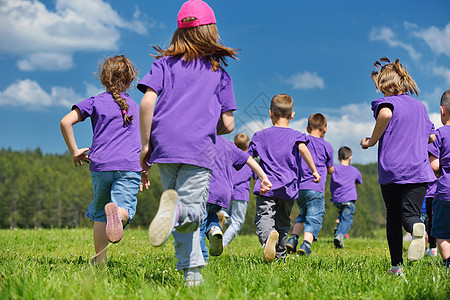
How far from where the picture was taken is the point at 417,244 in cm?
400

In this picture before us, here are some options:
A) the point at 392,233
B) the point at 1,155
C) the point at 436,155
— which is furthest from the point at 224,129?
the point at 1,155

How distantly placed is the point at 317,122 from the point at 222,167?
11.3ft

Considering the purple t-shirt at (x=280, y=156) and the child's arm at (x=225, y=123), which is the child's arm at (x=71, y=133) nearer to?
the child's arm at (x=225, y=123)

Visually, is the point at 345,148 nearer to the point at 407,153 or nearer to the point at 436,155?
the point at 436,155

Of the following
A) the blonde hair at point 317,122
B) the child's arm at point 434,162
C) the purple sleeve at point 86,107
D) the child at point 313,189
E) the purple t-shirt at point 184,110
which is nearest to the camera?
the purple t-shirt at point 184,110

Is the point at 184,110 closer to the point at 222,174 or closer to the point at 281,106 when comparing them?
the point at 222,174

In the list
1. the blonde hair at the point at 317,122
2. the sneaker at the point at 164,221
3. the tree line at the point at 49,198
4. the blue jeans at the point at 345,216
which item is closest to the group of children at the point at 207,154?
the sneaker at the point at 164,221

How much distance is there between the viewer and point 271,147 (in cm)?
571

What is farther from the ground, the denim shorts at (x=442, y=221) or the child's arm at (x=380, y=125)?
the child's arm at (x=380, y=125)

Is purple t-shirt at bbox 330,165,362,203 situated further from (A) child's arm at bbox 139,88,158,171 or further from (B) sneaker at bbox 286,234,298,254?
(A) child's arm at bbox 139,88,158,171

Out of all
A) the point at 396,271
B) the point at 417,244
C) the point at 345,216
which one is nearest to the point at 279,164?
the point at 396,271

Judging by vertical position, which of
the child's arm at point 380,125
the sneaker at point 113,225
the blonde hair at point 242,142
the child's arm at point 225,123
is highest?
the blonde hair at point 242,142

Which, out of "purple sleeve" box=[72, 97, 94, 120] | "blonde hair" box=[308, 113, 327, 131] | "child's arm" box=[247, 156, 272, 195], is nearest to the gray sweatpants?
"child's arm" box=[247, 156, 272, 195]

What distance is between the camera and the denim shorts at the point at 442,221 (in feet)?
15.6
